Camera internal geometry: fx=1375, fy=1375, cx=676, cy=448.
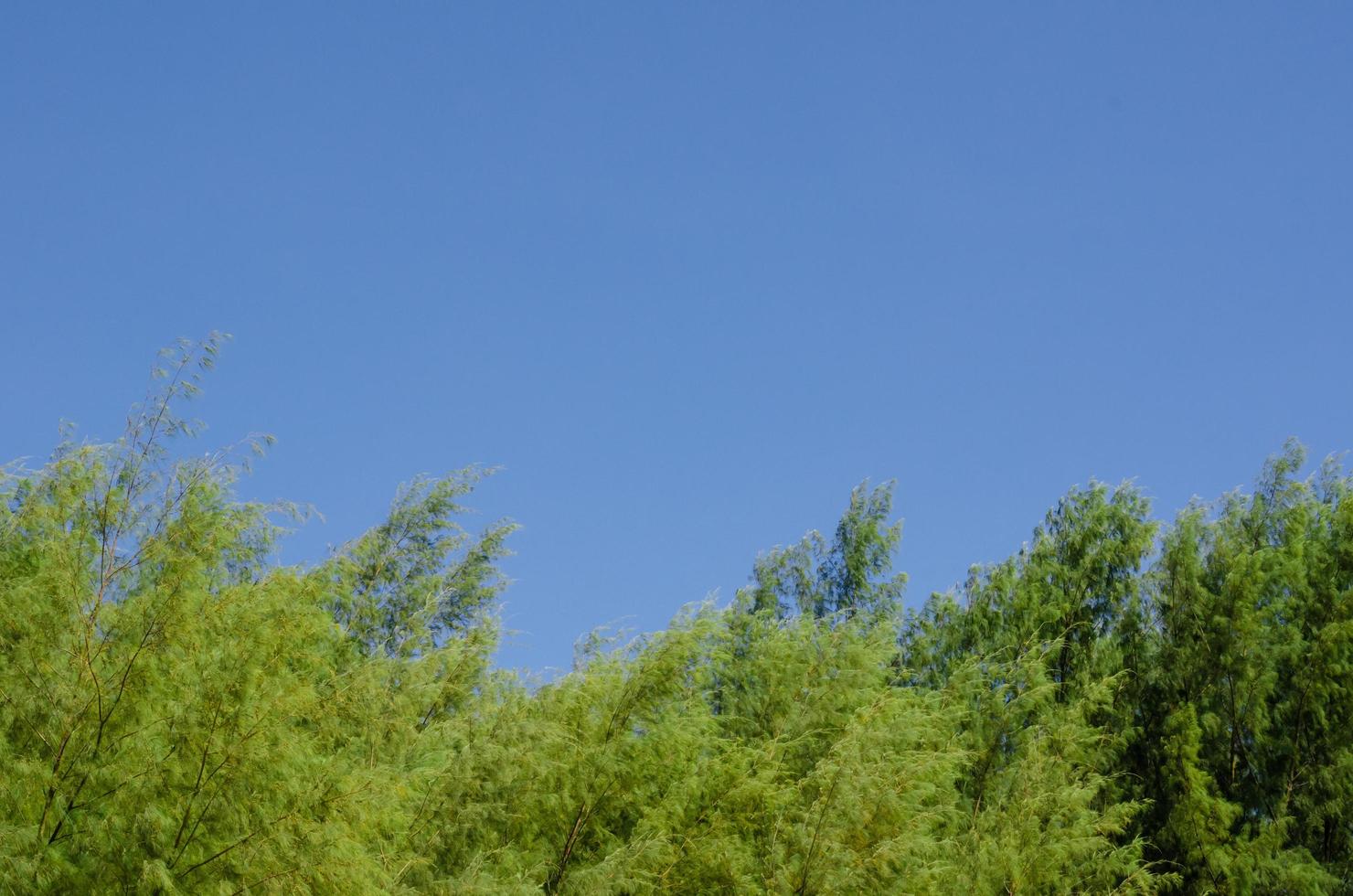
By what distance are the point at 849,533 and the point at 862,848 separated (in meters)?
11.8

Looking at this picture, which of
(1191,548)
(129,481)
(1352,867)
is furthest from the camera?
(1191,548)

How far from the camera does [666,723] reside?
11.7m

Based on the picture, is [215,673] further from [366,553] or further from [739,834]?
[366,553]

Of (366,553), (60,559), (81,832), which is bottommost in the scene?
(81,832)

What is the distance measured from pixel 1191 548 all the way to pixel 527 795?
979cm

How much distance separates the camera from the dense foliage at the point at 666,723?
7.95 m

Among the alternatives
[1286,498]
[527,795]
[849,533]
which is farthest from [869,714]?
[849,533]

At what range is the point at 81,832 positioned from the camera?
771 cm

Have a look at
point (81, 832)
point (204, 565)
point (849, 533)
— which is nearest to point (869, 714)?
point (204, 565)

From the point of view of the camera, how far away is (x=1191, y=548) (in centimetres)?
1708

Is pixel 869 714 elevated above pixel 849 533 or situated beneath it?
situated beneath

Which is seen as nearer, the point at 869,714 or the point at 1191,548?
the point at 869,714

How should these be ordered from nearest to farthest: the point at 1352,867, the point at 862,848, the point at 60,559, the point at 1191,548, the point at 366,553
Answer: the point at 60,559
the point at 862,848
the point at 1352,867
the point at 1191,548
the point at 366,553

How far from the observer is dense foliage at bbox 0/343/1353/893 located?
7.95 metres
